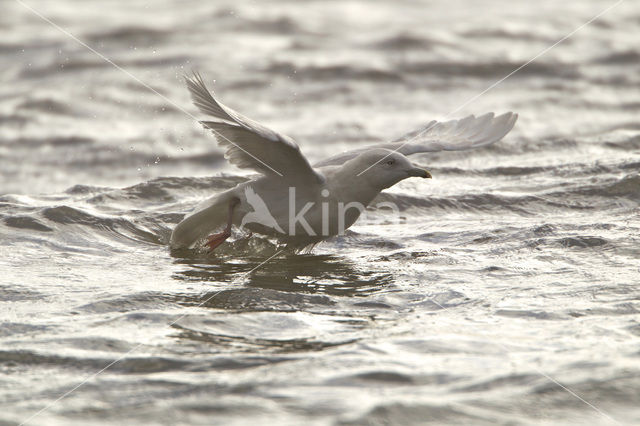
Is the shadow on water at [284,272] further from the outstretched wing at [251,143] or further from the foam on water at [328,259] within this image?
the outstretched wing at [251,143]

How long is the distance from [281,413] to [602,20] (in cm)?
1675

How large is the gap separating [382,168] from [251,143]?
115 cm

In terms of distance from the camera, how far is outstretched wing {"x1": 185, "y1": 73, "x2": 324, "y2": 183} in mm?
6414

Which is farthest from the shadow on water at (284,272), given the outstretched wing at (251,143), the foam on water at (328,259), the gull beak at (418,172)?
the gull beak at (418,172)

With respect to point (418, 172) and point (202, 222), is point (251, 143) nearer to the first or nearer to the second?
point (202, 222)

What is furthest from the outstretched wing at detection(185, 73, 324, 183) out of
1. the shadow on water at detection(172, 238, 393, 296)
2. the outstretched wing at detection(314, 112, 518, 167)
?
the outstretched wing at detection(314, 112, 518, 167)

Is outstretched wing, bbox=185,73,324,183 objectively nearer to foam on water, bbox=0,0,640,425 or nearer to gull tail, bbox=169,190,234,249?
gull tail, bbox=169,190,234,249

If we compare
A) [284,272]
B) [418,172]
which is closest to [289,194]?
[284,272]

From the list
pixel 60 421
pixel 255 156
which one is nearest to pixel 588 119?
pixel 255 156

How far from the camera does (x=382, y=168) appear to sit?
7410mm

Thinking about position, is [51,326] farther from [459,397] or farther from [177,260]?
[459,397]

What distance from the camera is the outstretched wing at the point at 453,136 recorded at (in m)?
8.10

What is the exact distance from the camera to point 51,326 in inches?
227

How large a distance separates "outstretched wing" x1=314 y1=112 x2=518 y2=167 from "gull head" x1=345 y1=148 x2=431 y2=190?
534 mm
